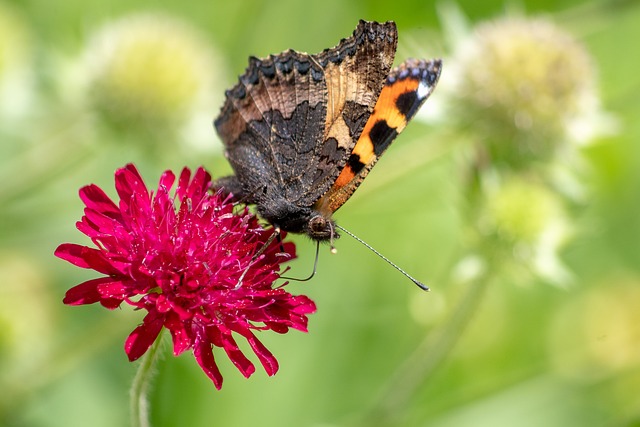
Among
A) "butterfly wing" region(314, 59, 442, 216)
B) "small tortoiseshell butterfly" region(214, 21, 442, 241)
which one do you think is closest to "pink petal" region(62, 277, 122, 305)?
"small tortoiseshell butterfly" region(214, 21, 442, 241)

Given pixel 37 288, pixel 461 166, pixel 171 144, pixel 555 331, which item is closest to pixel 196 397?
pixel 37 288

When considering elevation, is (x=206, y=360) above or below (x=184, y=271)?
below

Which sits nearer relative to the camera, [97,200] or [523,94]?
[97,200]

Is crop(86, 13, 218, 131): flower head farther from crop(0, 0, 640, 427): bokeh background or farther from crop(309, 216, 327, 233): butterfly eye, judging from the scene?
crop(309, 216, 327, 233): butterfly eye

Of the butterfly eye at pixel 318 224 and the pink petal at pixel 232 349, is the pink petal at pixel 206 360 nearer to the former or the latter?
the pink petal at pixel 232 349

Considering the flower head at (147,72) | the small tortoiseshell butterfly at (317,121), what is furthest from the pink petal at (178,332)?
the flower head at (147,72)

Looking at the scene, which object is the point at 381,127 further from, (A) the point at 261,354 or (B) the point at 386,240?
(B) the point at 386,240

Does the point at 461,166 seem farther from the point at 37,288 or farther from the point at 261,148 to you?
the point at 37,288

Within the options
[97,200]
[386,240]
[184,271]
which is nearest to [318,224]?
[184,271]
